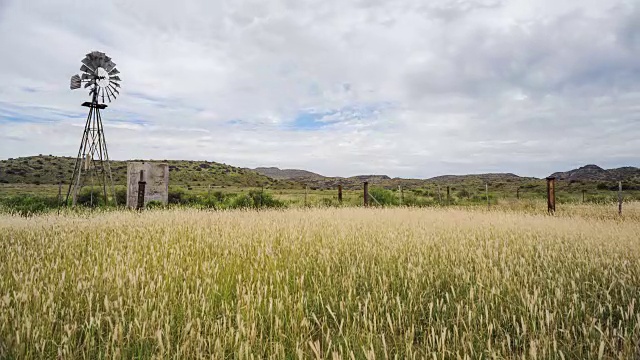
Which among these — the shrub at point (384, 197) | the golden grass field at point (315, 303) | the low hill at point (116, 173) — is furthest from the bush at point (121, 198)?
the low hill at point (116, 173)

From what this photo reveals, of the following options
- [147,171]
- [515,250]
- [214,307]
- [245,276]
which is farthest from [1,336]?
[147,171]

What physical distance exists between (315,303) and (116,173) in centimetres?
8682

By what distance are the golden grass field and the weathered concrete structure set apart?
13.6m

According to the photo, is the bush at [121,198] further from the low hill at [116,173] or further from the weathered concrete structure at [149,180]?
the low hill at [116,173]

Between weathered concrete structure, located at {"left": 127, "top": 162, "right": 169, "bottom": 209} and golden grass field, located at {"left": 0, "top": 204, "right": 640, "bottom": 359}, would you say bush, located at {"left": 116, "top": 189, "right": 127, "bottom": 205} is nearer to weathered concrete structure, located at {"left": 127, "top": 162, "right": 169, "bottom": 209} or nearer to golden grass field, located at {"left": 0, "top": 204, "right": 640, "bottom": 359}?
weathered concrete structure, located at {"left": 127, "top": 162, "right": 169, "bottom": 209}

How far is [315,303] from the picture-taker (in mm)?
3348

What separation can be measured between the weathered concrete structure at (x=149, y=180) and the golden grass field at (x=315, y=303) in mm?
13644

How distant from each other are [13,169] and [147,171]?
75.9 metres

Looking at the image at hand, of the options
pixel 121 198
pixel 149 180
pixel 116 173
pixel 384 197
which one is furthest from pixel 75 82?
pixel 116 173

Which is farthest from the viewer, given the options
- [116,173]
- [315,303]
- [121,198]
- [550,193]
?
[116,173]

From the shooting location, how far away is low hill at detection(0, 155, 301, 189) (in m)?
70.6

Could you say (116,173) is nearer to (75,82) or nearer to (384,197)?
(75,82)

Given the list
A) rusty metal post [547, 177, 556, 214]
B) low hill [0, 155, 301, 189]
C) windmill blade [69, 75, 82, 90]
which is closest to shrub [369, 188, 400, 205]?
rusty metal post [547, 177, 556, 214]

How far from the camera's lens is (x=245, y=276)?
391cm
